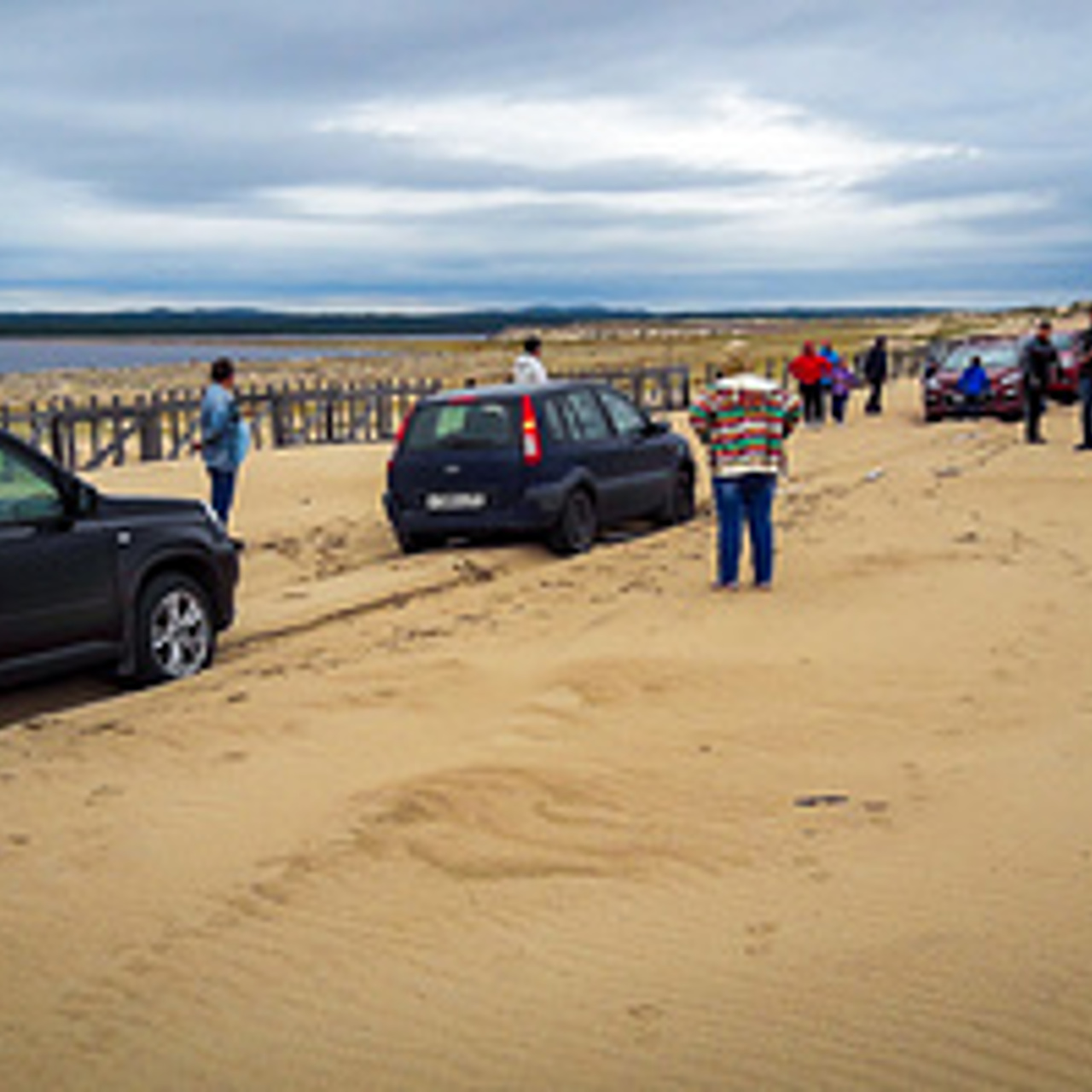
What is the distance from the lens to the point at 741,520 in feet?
37.2

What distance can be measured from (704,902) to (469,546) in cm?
945

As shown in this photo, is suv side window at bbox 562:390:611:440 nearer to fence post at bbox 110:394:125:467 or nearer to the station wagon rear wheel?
the station wagon rear wheel

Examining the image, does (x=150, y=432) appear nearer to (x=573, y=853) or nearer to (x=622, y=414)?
(x=622, y=414)

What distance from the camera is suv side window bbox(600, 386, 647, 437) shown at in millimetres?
14875

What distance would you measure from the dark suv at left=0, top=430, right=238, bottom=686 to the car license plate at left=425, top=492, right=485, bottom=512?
4.16 m

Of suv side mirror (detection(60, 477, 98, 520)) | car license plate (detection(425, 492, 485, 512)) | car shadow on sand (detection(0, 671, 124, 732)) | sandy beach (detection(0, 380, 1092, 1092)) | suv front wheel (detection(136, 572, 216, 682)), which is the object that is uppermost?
suv side mirror (detection(60, 477, 98, 520))

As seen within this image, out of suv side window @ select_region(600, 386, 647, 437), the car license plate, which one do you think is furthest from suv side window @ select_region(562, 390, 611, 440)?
the car license plate

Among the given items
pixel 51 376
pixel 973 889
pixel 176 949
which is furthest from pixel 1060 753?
pixel 51 376

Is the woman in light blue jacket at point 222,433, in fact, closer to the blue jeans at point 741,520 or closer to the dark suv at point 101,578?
the dark suv at point 101,578

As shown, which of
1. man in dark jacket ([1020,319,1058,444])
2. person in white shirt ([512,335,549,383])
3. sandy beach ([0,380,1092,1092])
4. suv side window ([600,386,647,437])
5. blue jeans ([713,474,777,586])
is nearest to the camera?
sandy beach ([0,380,1092,1092])

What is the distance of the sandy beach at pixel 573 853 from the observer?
4238 millimetres

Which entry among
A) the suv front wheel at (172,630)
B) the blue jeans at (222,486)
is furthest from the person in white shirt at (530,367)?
the suv front wheel at (172,630)

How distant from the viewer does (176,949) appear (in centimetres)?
494

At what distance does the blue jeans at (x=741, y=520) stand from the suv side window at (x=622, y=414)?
3536 mm
